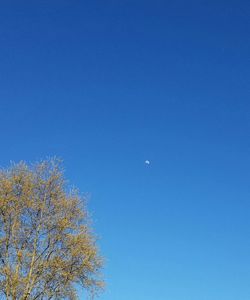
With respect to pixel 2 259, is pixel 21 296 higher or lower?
lower

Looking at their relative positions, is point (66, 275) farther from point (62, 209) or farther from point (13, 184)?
point (13, 184)

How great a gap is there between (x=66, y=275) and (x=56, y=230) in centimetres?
345

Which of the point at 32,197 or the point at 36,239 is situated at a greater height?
the point at 32,197

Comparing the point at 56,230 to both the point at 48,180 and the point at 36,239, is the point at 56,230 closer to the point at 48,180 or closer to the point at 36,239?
the point at 36,239

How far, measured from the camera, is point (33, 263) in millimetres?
38500

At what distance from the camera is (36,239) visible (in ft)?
130

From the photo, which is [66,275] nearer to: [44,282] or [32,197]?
[44,282]

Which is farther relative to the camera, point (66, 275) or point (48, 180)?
point (48, 180)

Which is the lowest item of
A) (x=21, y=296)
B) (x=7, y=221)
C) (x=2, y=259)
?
(x=21, y=296)

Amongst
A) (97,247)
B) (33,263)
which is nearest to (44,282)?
(33,263)

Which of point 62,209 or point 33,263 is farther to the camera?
point 62,209

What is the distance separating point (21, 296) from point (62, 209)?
7076 millimetres

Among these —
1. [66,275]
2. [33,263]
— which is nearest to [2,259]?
[33,263]

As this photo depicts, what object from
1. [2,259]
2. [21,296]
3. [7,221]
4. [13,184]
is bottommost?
[21,296]
